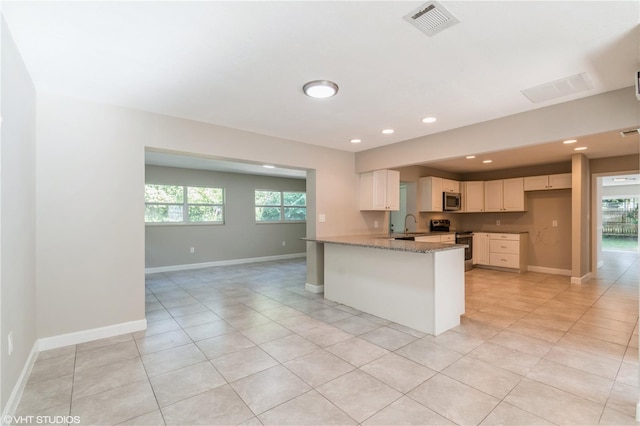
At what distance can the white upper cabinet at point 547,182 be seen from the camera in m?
5.91

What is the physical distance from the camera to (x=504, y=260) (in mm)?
6422

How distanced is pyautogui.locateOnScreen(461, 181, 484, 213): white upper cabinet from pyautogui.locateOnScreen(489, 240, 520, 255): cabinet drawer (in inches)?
34.9

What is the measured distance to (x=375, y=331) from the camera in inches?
125

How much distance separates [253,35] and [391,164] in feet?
10.7

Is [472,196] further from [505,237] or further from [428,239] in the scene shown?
[428,239]

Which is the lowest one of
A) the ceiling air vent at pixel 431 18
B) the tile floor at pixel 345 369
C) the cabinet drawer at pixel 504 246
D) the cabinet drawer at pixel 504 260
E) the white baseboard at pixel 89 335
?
the tile floor at pixel 345 369

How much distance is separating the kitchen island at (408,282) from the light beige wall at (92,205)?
7.82ft

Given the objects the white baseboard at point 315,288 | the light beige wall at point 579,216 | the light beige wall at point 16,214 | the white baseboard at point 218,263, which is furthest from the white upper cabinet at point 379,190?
the light beige wall at point 16,214

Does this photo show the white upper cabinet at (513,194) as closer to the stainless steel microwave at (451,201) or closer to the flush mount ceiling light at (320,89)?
the stainless steel microwave at (451,201)

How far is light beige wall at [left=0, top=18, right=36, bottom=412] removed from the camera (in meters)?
1.79

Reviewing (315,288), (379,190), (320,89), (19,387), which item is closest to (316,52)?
(320,89)

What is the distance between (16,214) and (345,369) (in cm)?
267

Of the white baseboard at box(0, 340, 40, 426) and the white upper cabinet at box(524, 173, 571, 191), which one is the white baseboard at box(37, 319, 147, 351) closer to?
the white baseboard at box(0, 340, 40, 426)

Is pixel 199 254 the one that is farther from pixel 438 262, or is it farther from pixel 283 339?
pixel 438 262
